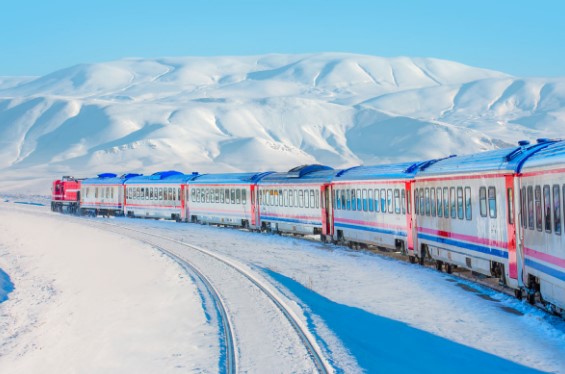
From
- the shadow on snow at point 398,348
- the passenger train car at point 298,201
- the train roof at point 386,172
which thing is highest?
the train roof at point 386,172

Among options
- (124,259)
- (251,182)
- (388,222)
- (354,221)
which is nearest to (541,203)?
(388,222)

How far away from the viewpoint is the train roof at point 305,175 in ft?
120

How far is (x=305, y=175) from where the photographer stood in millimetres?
39188

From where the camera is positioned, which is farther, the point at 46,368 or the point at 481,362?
the point at 46,368

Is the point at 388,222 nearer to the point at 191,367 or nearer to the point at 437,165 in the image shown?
the point at 437,165

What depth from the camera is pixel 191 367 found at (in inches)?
533

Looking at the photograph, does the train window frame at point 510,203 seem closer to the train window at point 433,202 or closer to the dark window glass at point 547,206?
the dark window glass at point 547,206

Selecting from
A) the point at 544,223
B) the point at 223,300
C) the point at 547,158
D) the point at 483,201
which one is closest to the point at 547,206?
the point at 544,223

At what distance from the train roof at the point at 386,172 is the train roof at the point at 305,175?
1572mm

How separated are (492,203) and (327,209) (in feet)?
56.0

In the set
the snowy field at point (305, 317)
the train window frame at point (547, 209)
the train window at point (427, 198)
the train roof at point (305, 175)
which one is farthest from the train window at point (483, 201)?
the train roof at point (305, 175)

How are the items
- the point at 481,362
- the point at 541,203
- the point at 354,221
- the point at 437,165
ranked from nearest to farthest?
the point at 481,362, the point at 541,203, the point at 437,165, the point at 354,221

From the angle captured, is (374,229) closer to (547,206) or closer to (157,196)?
(547,206)

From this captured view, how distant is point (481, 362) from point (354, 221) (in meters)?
19.4
